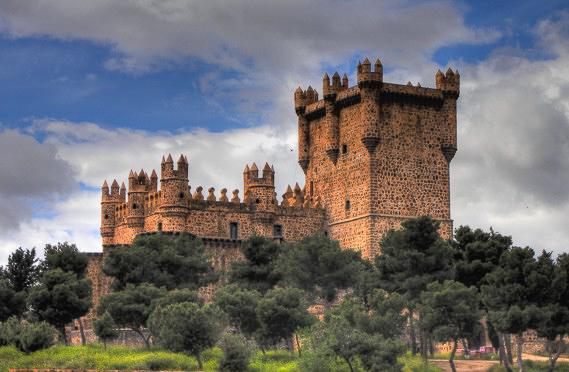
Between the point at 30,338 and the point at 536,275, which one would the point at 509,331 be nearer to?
the point at 536,275

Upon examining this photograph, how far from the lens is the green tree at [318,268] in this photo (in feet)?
239

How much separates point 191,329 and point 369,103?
80.7 ft

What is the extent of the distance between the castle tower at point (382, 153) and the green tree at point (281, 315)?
570 inches

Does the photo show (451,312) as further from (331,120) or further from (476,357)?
(331,120)

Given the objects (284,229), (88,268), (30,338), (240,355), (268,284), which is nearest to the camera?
(240,355)

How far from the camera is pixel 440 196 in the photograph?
8306 cm

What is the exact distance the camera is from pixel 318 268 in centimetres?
7338

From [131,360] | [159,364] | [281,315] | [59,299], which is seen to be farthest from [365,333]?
[59,299]

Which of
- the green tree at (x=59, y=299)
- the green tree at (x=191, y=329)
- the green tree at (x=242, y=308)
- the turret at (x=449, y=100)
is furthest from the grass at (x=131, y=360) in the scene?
the turret at (x=449, y=100)

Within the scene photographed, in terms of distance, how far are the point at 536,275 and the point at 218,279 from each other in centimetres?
2095

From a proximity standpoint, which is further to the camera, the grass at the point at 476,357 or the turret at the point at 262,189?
the turret at the point at 262,189

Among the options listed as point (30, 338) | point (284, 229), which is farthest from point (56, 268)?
point (284, 229)

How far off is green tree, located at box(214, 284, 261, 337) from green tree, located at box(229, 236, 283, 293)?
5105mm

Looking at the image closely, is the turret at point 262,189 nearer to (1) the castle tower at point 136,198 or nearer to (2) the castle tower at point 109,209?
(1) the castle tower at point 136,198
